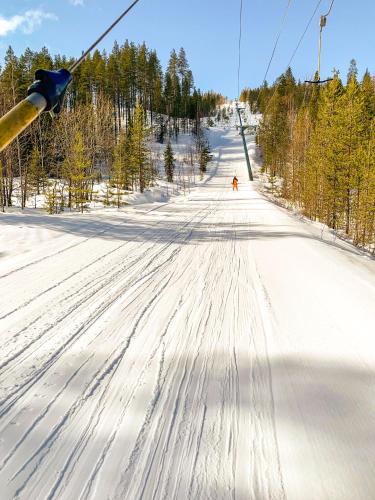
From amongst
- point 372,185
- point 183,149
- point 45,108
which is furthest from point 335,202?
point 183,149

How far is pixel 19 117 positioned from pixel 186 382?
88.1 inches

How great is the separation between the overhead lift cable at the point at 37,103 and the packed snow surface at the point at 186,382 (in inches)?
70.6

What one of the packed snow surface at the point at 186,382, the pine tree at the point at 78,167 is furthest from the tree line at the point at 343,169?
the pine tree at the point at 78,167

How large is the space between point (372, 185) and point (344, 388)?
53.5 feet

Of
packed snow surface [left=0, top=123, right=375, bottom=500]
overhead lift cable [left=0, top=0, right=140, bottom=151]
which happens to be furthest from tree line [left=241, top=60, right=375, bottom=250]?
overhead lift cable [left=0, top=0, right=140, bottom=151]

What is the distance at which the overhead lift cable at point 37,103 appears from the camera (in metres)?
1.27

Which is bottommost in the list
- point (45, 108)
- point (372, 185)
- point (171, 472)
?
point (171, 472)

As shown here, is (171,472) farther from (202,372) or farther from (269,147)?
(269,147)

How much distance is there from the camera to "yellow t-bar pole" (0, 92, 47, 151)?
4.11ft

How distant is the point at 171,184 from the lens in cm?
4897

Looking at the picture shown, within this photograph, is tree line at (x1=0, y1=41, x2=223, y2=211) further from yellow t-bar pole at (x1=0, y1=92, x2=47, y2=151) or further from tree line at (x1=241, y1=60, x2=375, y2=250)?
yellow t-bar pole at (x1=0, y1=92, x2=47, y2=151)

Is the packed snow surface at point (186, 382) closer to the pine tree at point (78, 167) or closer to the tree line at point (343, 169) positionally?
the tree line at point (343, 169)

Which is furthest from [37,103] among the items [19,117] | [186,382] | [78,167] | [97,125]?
[97,125]

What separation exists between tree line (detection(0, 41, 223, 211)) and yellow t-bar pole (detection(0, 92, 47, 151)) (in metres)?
19.5
